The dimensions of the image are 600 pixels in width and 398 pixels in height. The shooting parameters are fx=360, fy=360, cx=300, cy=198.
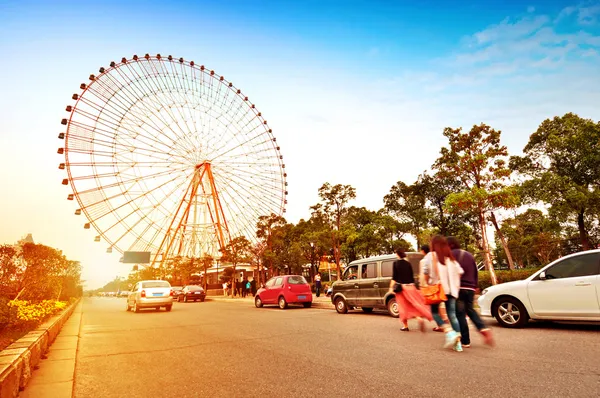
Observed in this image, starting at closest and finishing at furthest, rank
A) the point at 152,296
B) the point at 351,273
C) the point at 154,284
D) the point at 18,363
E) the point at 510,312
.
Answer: the point at 18,363
the point at 510,312
the point at 351,273
the point at 152,296
the point at 154,284

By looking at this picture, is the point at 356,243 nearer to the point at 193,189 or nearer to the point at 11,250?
the point at 193,189

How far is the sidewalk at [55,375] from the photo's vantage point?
13.5ft

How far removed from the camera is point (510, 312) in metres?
7.95

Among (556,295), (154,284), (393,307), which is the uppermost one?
(154,284)

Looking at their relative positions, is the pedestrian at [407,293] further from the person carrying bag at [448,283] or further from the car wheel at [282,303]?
the car wheel at [282,303]

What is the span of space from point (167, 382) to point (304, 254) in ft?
108

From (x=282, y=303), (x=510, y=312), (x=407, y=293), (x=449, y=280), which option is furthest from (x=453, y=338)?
(x=282, y=303)

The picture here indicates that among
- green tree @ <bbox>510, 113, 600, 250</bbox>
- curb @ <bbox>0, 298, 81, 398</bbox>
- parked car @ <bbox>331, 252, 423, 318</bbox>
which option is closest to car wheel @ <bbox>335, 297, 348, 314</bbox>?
parked car @ <bbox>331, 252, 423, 318</bbox>

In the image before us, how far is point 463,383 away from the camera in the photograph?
4.03 m

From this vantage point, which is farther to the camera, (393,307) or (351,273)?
(351,273)

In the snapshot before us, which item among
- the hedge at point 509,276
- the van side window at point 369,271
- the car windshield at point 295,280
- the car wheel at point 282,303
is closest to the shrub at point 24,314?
the van side window at point 369,271

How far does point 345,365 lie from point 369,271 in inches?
289

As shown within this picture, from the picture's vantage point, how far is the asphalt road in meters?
3.96

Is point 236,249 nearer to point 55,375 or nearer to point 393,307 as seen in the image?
point 393,307
